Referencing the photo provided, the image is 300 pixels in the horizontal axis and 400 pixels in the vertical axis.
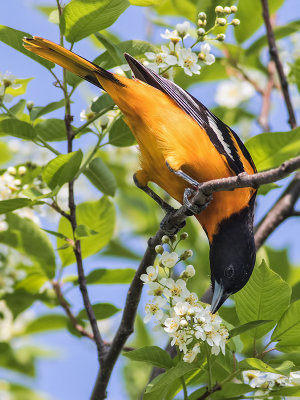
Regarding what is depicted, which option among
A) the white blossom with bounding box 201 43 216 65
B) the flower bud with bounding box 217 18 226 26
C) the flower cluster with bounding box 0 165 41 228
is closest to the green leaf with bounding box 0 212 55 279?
the flower cluster with bounding box 0 165 41 228

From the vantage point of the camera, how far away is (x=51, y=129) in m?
3.87

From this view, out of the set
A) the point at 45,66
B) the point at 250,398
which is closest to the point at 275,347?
the point at 250,398

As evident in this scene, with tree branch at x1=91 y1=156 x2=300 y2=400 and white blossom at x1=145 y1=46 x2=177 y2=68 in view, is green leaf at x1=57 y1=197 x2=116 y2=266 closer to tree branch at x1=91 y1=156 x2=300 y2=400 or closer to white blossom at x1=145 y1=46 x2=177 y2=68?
tree branch at x1=91 y1=156 x2=300 y2=400

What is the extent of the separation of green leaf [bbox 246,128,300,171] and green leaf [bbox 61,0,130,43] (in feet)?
3.79

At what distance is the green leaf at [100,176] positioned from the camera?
3965 mm

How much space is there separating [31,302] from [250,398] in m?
2.13

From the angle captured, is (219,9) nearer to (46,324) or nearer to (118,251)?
(118,251)

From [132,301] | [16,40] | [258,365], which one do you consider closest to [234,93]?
[16,40]

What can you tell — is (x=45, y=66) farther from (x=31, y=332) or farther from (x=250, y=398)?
(x=31, y=332)

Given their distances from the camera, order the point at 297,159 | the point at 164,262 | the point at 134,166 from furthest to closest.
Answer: the point at 134,166, the point at 164,262, the point at 297,159

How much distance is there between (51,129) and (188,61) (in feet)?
3.22

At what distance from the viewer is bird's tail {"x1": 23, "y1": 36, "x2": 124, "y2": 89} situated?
11.9ft

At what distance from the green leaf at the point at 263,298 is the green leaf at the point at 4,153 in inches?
122

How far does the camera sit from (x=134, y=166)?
19.9 ft
